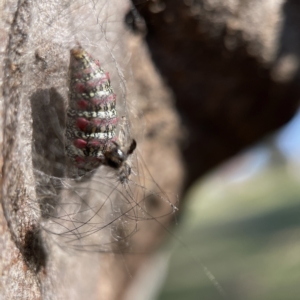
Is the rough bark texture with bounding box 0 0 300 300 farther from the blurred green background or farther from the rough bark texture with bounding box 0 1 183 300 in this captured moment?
the blurred green background

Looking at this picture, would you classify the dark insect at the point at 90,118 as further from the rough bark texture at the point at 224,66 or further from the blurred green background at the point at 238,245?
the blurred green background at the point at 238,245

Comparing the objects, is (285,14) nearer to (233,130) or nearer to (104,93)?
(233,130)

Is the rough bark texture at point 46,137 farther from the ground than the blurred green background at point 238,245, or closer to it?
farther from the ground

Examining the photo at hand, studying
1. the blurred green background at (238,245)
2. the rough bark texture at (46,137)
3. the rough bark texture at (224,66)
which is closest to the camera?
the rough bark texture at (46,137)

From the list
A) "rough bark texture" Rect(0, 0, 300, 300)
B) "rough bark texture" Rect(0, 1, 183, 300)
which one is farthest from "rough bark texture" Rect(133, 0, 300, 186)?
"rough bark texture" Rect(0, 1, 183, 300)

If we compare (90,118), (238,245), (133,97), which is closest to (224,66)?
(133,97)

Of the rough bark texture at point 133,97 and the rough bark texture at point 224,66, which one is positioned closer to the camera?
the rough bark texture at point 133,97

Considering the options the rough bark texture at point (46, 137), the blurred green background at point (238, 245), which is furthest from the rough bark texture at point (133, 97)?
the blurred green background at point (238, 245)
